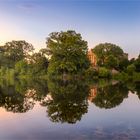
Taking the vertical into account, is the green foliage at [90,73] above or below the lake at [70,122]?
above

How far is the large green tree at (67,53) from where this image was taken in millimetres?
63594

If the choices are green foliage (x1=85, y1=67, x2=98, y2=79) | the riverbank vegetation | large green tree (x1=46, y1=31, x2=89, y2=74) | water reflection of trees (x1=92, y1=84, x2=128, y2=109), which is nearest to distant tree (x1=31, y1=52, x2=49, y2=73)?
the riverbank vegetation

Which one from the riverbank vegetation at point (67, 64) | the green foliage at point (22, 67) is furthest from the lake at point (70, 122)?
the green foliage at point (22, 67)

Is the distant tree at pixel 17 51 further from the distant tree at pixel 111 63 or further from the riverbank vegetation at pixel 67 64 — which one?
the distant tree at pixel 111 63

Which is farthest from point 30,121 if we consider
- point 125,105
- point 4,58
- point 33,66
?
point 4,58

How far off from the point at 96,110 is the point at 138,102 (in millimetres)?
4280

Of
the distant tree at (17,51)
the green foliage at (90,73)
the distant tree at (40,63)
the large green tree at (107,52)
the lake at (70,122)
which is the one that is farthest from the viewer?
the distant tree at (17,51)

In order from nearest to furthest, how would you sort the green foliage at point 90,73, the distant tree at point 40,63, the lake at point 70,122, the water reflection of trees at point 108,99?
the lake at point 70,122, the water reflection of trees at point 108,99, the green foliage at point 90,73, the distant tree at point 40,63

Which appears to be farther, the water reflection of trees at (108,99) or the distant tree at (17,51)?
the distant tree at (17,51)

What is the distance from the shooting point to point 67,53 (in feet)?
209

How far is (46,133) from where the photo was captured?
11.0 metres

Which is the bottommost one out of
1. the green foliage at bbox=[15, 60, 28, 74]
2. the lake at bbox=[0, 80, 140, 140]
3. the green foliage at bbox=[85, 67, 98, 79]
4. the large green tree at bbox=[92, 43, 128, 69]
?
the lake at bbox=[0, 80, 140, 140]

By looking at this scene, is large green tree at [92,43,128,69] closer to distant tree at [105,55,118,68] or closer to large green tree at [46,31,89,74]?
distant tree at [105,55,118,68]

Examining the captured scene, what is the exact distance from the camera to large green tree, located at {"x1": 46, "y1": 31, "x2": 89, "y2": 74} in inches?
2504
